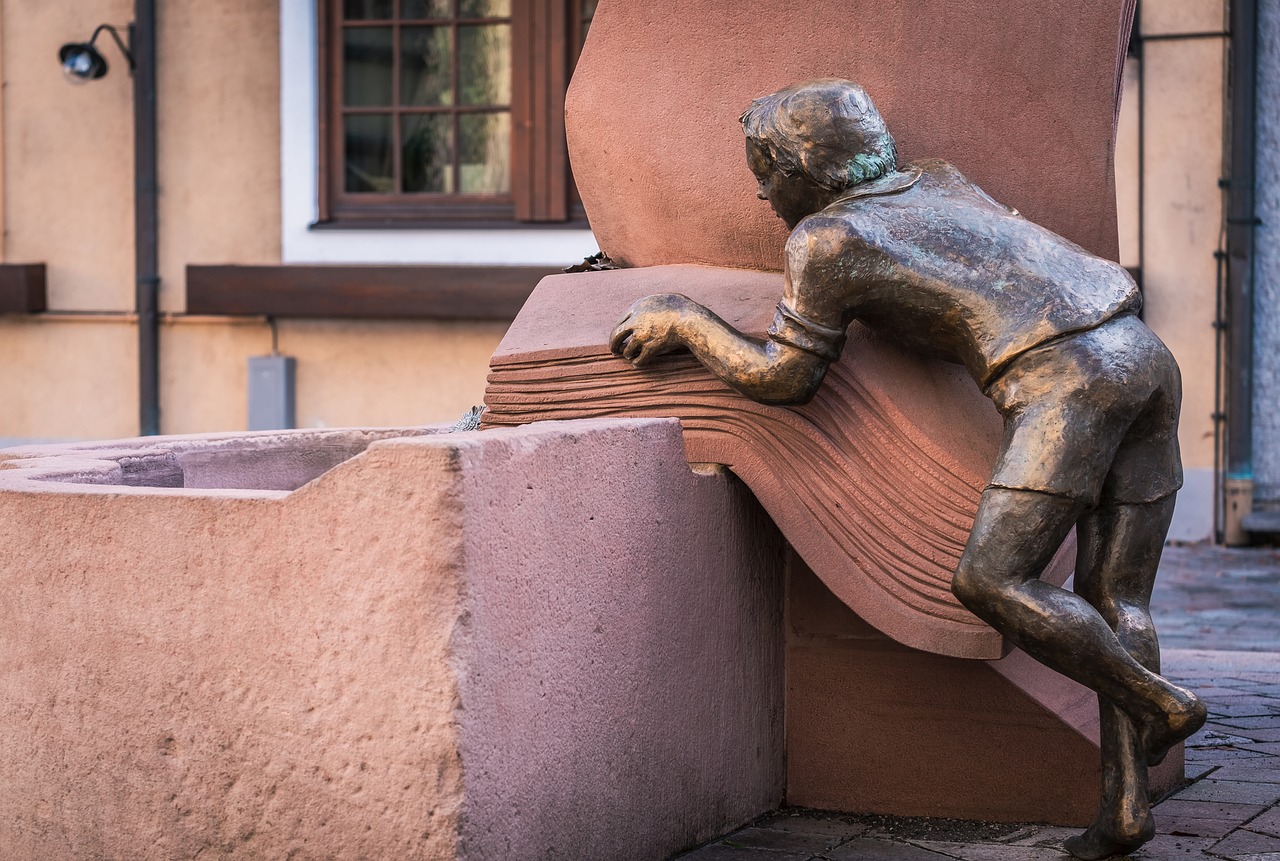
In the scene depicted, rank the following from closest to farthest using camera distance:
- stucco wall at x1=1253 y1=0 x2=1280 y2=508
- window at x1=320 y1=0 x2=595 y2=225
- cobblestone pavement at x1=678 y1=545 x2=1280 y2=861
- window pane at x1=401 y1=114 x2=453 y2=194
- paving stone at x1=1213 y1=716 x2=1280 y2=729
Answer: cobblestone pavement at x1=678 y1=545 x2=1280 y2=861 < paving stone at x1=1213 y1=716 x2=1280 y2=729 < stucco wall at x1=1253 y1=0 x2=1280 y2=508 < window at x1=320 y1=0 x2=595 y2=225 < window pane at x1=401 y1=114 x2=453 y2=194

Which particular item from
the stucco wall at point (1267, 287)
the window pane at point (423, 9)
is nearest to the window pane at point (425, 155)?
the window pane at point (423, 9)

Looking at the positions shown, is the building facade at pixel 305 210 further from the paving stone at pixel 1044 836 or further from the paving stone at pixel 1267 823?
the paving stone at pixel 1044 836

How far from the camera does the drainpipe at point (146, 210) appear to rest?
947cm

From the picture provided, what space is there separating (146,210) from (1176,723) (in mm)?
7881

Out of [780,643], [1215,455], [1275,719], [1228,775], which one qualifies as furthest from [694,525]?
[1215,455]

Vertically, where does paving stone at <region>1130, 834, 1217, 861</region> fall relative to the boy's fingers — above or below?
below

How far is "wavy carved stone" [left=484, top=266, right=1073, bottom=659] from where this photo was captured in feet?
9.70

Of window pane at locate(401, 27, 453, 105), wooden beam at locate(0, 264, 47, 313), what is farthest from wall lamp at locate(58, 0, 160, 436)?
window pane at locate(401, 27, 453, 105)

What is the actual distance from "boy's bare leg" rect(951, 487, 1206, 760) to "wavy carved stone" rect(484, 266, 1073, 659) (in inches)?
6.6

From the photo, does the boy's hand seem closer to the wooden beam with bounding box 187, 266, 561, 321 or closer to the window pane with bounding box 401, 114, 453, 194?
the wooden beam with bounding box 187, 266, 561, 321

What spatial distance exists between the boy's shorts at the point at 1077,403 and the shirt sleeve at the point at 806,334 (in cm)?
28

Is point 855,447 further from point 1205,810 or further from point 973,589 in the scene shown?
point 1205,810

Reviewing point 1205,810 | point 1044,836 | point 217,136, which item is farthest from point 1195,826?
point 217,136

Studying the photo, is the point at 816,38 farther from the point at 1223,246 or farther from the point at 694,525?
the point at 1223,246
